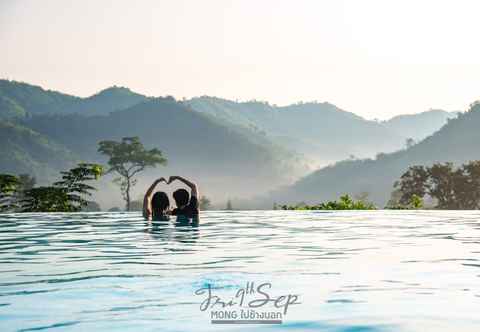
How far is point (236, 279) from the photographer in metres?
8.37

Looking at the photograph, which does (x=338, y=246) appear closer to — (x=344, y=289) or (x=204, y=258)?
(x=204, y=258)

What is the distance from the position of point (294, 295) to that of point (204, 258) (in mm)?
3563

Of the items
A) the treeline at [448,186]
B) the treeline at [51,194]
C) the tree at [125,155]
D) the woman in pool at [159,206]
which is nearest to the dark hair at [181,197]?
the woman in pool at [159,206]

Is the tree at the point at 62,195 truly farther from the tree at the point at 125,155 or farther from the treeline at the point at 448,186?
the tree at the point at 125,155

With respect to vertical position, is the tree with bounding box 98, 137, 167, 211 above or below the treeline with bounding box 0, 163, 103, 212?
above

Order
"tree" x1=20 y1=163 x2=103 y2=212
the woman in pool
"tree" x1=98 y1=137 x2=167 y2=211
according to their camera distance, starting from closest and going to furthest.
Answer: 1. the woman in pool
2. "tree" x1=20 y1=163 x2=103 y2=212
3. "tree" x1=98 y1=137 x2=167 y2=211

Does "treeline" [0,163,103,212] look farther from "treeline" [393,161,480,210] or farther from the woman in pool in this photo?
"treeline" [393,161,480,210]

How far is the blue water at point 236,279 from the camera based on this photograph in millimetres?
6086

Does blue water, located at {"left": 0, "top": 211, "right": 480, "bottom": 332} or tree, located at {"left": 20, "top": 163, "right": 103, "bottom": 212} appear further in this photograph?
tree, located at {"left": 20, "top": 163, "right": 103, "bottom": 212}

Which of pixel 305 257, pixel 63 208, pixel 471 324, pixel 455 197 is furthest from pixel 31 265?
pixel 455 197

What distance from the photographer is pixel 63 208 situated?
1281 inches

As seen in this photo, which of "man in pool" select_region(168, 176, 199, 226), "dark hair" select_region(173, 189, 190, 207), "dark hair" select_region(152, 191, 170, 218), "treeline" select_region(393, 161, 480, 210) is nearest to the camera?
"man in pool" select_region(168, 176, 199, 226)

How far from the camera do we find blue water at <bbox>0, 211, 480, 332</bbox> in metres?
6.09

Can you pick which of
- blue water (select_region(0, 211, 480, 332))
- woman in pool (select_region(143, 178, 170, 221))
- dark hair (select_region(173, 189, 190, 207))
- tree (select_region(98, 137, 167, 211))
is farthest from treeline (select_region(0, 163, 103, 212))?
tree (select_region(98, 137, 167, 211))
